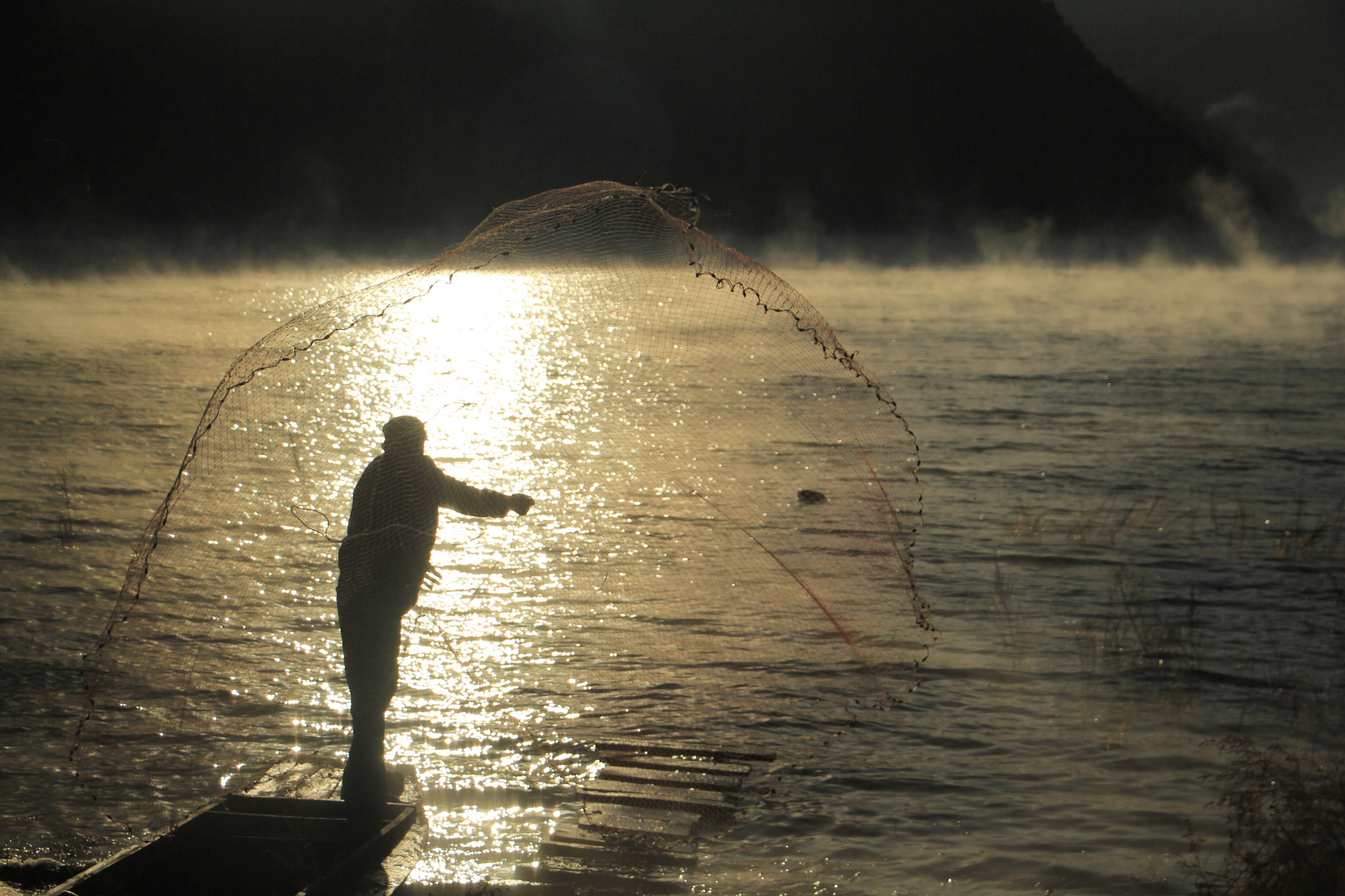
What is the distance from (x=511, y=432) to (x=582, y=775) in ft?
31.4

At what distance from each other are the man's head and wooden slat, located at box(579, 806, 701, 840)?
2057mm

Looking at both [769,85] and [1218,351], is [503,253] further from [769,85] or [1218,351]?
[769,85]

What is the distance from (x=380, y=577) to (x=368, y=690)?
22.8 inches

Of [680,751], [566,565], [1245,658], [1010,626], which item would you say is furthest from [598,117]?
[680,751]

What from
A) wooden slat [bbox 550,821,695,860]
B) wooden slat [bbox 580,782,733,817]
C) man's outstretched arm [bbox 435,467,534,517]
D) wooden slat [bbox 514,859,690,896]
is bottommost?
wooden slat [bbox 514,859,690,896]

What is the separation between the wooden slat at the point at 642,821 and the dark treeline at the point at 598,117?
2603 inches

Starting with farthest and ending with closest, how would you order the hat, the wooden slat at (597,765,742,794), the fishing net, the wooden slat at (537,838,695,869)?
the fishing net, the wooden slat at (597,765,742,794), the hat, the wooden slat at (537,838,695,869)

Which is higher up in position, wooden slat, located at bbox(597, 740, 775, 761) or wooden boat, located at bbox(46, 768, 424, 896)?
wooden boat, located at bbox(46, 768, 424, 896)

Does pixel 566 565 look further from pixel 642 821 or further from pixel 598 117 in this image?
pixel 598 117

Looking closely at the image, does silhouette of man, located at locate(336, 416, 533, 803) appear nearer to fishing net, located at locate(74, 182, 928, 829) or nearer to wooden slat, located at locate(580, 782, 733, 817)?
fishing net, located at locate(74, 182, 928, 829)

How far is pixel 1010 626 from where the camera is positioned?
10000 millimetres

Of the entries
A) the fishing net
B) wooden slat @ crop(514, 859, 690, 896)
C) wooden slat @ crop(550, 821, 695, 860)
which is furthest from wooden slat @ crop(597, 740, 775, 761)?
wooden slat @ crop(514, 859, 690, 896)

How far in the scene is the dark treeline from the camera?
72812mm

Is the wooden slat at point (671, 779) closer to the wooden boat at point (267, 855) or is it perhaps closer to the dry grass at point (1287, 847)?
the wooden boat at point (267, 855)
